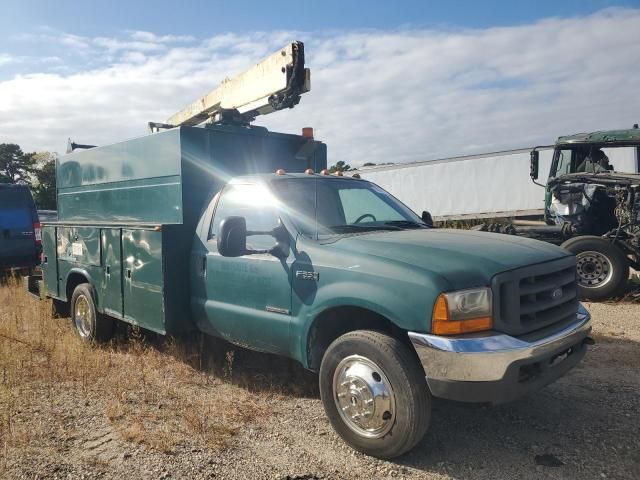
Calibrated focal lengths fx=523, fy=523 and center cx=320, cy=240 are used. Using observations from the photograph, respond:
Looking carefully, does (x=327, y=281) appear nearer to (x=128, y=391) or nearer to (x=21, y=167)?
(x=128, y=391)

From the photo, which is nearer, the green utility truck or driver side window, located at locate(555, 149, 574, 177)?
the green utility truck

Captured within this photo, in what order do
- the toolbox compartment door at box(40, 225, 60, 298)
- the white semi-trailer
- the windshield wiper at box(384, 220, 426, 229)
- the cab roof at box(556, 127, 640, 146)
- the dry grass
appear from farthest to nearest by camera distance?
the white semi-trailer, the cab roof at box(556, 127, 640, 146), the toolbox compartment door at box(40, 225, 60, 298), the windshield wiper at box(384, 220, 426, 229), the dry grass

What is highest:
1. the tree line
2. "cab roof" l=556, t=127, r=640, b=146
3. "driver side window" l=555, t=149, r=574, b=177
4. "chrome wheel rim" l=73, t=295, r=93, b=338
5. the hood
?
the tree line

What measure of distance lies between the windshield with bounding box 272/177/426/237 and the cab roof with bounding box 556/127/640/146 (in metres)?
5.57

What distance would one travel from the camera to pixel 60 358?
17.8 feet

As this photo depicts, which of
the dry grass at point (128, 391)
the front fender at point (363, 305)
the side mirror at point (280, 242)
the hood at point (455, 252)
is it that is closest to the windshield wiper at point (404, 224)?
the hood at point (455, 252)

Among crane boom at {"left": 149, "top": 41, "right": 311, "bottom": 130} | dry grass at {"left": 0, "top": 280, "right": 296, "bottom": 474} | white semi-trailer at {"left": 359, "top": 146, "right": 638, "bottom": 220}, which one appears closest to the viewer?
dry grass at {"left": 0, "top": 280, "right": 296, "bottom": 474}

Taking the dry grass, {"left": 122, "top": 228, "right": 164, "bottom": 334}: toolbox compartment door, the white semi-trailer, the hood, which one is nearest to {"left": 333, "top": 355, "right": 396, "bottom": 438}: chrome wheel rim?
the hood

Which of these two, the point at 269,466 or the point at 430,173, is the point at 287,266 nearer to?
the point at 269,466

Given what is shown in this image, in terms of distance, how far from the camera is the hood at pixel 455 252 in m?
3.09

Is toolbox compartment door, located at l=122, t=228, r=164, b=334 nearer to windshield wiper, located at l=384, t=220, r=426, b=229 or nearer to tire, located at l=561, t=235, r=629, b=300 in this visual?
windshield wiper, located at l=384, t=220, r=426, b=229

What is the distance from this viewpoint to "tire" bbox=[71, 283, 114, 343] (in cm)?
596

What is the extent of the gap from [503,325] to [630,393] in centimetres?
213

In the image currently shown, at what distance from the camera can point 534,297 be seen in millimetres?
3271
